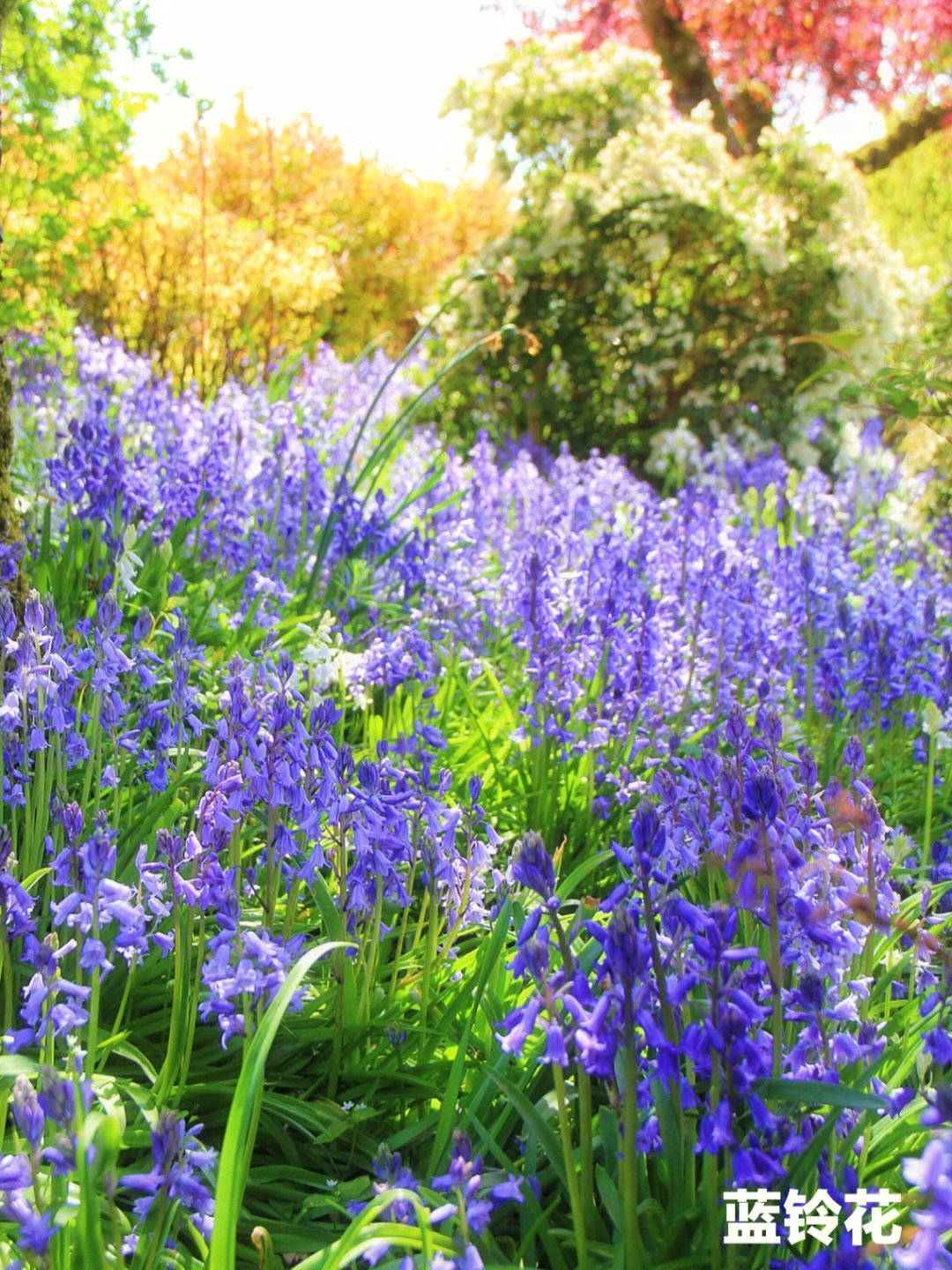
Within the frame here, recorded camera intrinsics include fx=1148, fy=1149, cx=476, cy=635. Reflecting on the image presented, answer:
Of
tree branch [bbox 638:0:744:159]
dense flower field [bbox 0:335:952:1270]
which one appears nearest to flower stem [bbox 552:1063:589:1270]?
dense flower field [bbox 0:335:952:1270]

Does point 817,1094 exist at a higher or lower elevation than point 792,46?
lower

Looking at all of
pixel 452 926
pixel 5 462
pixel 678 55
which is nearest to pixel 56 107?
pixel 5 462

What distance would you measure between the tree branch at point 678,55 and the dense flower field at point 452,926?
39.5 ft

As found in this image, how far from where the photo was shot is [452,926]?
2309 millimetres

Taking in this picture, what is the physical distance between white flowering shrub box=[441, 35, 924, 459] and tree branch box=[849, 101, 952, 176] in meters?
6.52

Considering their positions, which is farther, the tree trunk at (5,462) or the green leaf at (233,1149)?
the tree trunk at (5,462)

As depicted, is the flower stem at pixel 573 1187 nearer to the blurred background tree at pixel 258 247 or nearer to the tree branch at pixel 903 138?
the blurred background tree at pixel 258 247

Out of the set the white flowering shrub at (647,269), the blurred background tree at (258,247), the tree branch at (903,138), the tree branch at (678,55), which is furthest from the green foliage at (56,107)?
the tree branch at (903,138)

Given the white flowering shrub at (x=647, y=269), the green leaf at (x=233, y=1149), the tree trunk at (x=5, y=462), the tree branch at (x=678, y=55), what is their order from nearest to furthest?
the green leaf at (x=233, y=1149) < the tree trunk at (x=5, y=462) < the white flowering shrub at (x=647, y=269) < the tree branch at (x=678, y=55)

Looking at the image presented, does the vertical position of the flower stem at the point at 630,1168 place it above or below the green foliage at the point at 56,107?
below

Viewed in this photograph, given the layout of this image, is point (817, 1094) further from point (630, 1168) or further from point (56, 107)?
point (56, 107)

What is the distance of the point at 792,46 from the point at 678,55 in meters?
3.82

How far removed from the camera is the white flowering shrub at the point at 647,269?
9820 mm

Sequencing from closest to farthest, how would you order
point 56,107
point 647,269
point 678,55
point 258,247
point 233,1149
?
1. point 233,1149
2. point 56,107
3. point 647,269
4. point 258,247
5. point 678,55
